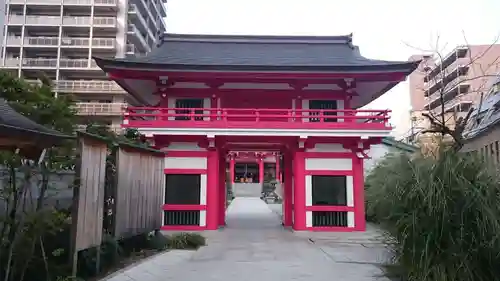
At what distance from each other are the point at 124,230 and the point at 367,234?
876 centimetres

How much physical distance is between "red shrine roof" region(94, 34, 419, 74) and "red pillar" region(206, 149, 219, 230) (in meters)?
3.31

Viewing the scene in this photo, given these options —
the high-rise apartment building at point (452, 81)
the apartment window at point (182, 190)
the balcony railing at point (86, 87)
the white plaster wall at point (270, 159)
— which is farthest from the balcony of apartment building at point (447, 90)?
the balcony railing at point (86, 87)

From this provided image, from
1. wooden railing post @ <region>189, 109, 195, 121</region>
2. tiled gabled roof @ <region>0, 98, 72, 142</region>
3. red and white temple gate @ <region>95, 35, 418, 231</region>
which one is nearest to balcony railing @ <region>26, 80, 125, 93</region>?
red and white temple gate @ <region>95, 35, 418, 231</region>

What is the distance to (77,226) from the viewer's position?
19.9 ft

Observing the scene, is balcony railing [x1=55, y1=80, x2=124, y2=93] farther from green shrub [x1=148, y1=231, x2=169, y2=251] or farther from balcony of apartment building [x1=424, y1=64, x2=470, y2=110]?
green shrub [x1=148, y1=231, x2=169, y2=251]

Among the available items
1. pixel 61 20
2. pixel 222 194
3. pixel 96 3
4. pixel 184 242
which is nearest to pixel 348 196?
pixel 222 194

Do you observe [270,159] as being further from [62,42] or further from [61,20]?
[61,20]

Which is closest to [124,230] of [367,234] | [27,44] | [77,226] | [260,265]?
[77,226]

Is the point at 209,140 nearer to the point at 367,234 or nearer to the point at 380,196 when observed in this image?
the point at 367,234

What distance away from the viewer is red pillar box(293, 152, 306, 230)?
14.5 m

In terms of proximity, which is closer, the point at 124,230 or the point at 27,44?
the point at 124,230

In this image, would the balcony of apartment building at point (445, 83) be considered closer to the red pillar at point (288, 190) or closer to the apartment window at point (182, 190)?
the red pillar at point (288, 190)

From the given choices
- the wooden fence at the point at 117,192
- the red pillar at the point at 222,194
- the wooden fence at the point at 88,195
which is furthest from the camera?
the red pillar at the point at 222,194

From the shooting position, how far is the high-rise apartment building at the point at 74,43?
39.5m
